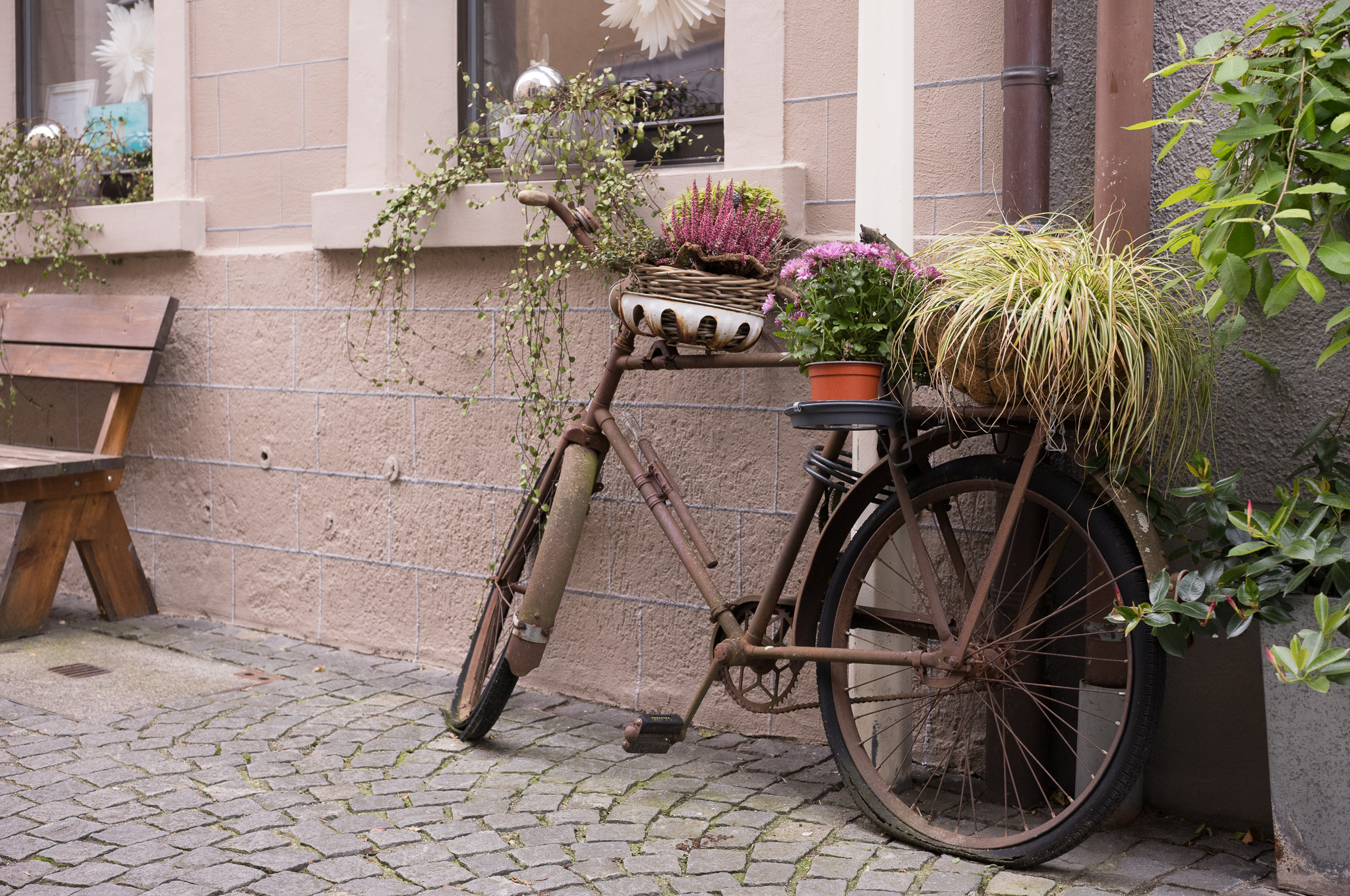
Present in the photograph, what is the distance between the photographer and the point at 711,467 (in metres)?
3.71

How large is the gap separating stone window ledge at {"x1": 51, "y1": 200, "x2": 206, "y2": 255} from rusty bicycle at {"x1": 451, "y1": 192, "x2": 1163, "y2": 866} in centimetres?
217

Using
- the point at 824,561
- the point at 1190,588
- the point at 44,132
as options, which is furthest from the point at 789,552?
the point at 44,132

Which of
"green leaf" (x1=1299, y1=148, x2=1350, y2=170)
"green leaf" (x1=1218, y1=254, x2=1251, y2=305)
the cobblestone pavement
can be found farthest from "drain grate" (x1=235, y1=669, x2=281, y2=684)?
"green leaf" (x1=1299, y1=148, x2=1350, y2=170)

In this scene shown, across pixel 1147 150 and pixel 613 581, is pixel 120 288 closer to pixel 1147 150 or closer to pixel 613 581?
pixel 613 581

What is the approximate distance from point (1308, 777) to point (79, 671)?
373 centimetres

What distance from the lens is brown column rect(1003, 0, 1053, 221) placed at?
305 centimetres

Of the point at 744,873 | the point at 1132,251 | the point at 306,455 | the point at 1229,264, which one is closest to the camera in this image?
the point at 1229,264

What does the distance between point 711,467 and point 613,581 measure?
0.53 meters

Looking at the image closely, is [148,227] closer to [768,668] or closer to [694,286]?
[694,286]

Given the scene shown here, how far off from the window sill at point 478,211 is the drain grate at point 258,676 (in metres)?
1.53

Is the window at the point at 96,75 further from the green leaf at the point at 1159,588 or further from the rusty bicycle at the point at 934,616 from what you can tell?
the green leaf at the point at 1159,588

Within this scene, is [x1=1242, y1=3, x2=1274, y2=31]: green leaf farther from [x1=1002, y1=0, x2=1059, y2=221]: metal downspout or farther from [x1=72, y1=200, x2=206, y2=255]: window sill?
[x1=72, y1=200, x2=206, y2=255]: window sill

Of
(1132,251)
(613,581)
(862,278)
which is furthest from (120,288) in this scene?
(1132,251)

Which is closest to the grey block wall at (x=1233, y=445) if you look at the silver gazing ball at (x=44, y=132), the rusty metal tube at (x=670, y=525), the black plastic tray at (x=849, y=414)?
the black plastic tray at (x=849, y=414)
